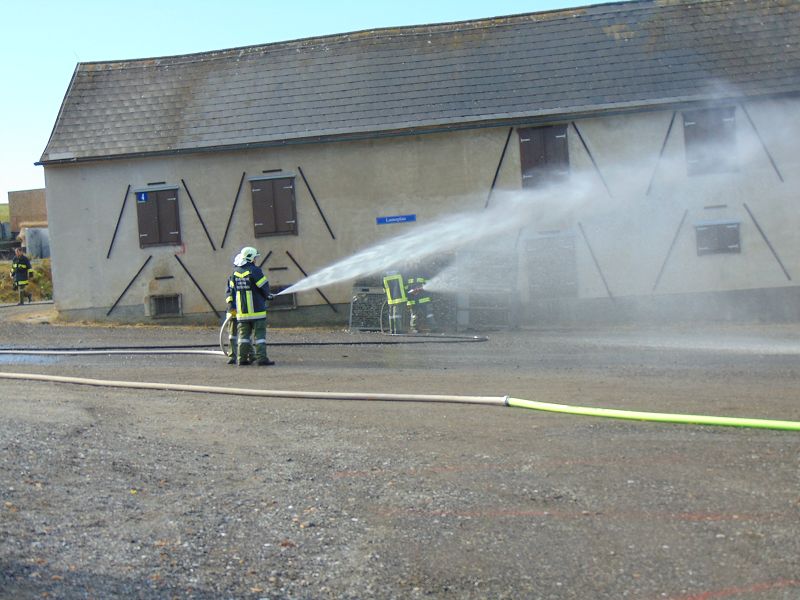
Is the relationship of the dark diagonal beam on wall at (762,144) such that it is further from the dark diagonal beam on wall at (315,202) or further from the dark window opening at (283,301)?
the dark window opening at (283,301)

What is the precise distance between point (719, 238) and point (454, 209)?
613cm

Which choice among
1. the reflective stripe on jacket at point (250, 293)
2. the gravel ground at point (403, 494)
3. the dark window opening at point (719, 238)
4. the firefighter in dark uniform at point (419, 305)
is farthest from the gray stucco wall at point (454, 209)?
the gravel ground at point (403, 494)

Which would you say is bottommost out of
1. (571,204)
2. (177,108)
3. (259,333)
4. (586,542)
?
(586,542)

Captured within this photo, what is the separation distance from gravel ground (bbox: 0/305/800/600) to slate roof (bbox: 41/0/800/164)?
1153 centimetres

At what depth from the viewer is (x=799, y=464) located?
7.49m

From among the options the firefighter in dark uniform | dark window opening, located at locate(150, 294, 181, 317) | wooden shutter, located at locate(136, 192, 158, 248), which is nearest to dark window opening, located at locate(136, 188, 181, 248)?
wooden shutter, located at locate(136, 192, 158, 248)

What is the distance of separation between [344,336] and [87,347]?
201 inches

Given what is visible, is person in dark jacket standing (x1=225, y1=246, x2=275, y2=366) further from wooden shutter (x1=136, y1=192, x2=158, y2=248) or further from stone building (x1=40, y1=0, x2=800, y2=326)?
wooden shutter (x1=136, y1=192, x2=158, y2=248)

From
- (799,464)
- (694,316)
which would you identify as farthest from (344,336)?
(799,464)

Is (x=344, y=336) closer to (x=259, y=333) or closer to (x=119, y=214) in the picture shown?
(x=259, y=333)

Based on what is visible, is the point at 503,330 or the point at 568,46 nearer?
the point at 503,330

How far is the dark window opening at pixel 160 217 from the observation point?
23828mm

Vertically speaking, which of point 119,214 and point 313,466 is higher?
point 119,214

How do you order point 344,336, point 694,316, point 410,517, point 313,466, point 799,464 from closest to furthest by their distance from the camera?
point 410,517 < point 799,464 < point 313,466 < point 344,336 < point 694,316
